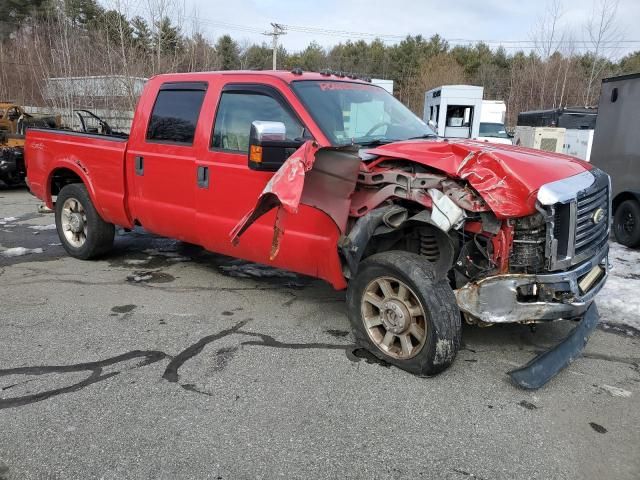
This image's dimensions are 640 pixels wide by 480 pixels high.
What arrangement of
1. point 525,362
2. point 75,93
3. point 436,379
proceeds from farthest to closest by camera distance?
point 75,93 → point 525,362 → point 436,379

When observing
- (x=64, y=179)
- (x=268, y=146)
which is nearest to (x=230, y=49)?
(x=64, y=179)

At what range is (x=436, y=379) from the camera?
3.50 meters

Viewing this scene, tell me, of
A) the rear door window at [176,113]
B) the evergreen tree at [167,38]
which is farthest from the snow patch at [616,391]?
the evergreen tree at [167,38]

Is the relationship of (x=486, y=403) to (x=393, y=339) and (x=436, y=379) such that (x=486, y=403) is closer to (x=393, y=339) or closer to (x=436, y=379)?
(x=436, y=379)

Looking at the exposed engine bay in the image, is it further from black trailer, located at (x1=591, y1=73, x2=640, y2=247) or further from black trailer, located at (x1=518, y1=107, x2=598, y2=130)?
black trailer, located at (x1=518, y1=107, x2=598, y2=130)


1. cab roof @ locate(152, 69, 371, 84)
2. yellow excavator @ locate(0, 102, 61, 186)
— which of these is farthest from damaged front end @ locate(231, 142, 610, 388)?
yellow excavator @ locate(0, 102, 61, 186)

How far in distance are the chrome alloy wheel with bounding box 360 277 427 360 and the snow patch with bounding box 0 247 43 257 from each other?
4.98m

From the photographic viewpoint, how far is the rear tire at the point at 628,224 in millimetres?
7230

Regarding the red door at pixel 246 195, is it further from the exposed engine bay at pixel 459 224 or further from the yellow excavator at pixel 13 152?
the yellow excavator at pixel 13 152

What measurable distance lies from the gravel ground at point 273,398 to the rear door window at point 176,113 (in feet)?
5.16

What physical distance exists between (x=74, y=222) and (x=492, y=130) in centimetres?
1992

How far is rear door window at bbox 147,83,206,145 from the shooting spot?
489 centimetres

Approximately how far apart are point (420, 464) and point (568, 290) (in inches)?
57.2

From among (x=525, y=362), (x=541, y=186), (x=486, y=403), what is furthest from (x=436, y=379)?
(x=541, y=186)
